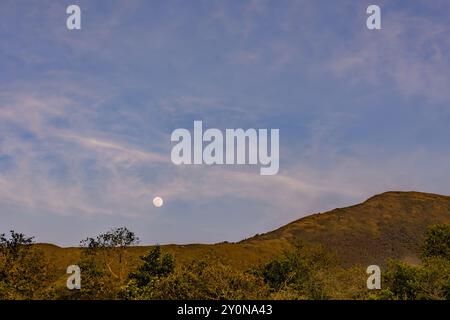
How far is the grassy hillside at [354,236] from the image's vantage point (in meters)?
116

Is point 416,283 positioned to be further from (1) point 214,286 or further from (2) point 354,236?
(2) point 354,236

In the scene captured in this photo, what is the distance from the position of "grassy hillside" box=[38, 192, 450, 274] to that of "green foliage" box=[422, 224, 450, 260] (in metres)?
38.9

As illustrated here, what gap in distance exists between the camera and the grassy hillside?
116m

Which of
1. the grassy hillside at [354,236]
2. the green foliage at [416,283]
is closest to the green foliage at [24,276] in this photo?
the green foliage at [416,283]

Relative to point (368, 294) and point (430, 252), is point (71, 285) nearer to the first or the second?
point (368, 294)

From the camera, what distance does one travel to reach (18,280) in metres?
40.2

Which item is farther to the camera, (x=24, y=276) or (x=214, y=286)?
(x=24, y=276)

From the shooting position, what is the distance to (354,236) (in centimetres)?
14362

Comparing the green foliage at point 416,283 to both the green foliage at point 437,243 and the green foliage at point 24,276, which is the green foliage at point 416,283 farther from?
the green foliage at point 437,243

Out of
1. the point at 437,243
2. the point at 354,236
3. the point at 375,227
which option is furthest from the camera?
the point at 375,227

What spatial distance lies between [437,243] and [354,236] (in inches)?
2950

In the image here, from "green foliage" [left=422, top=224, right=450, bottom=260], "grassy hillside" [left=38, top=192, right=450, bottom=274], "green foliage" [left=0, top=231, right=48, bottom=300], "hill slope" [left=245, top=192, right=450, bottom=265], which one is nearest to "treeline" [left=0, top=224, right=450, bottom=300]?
"green foliage" [left=0, top=231, right=48, bottom=300]

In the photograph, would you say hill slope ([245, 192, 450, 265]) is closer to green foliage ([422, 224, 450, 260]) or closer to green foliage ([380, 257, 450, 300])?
green foliage ([422, 224, 450, 260])

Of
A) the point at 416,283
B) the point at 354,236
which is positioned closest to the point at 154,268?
the point at 416,283
